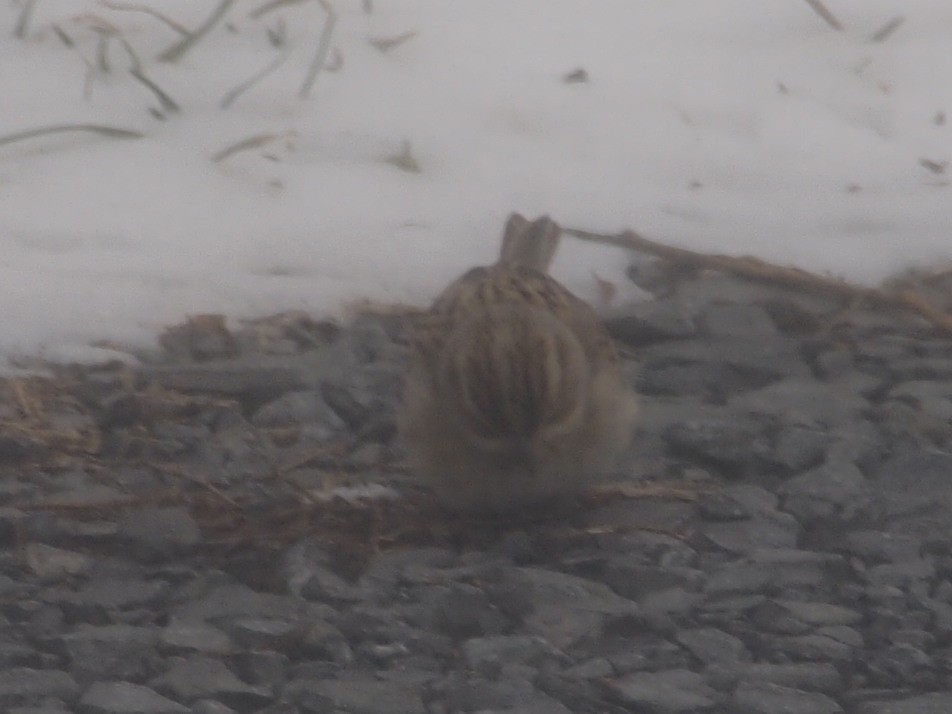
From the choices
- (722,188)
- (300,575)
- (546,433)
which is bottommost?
(300,575)

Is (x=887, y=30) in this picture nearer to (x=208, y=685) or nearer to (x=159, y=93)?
(x=159, y=93)

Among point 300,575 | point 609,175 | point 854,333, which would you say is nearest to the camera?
point 300,575

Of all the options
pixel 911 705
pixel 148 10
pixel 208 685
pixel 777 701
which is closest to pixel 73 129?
pixel 148 10

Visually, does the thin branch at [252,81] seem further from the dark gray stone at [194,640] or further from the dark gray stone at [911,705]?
the dark gray stone at [911,705]

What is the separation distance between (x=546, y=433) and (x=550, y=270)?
1578mm

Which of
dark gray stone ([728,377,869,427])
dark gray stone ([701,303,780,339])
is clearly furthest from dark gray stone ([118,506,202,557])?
dark gray stone ([701,303,780,339])

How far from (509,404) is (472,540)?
0.40 meters

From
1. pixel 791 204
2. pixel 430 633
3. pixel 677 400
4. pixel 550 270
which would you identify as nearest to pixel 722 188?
pixel 791 204

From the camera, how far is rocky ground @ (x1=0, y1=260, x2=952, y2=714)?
409 cm

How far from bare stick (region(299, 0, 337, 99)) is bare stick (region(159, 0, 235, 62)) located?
1.23 feet

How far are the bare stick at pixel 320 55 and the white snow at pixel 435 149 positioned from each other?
4cm

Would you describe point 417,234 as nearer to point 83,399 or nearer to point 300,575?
point 83,399

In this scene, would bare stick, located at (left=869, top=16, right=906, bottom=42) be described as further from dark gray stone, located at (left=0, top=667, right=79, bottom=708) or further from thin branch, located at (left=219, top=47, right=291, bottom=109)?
dark gray stone, located at (left=0, top=667, right=79, bottom=708)

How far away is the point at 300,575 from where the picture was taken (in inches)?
179
